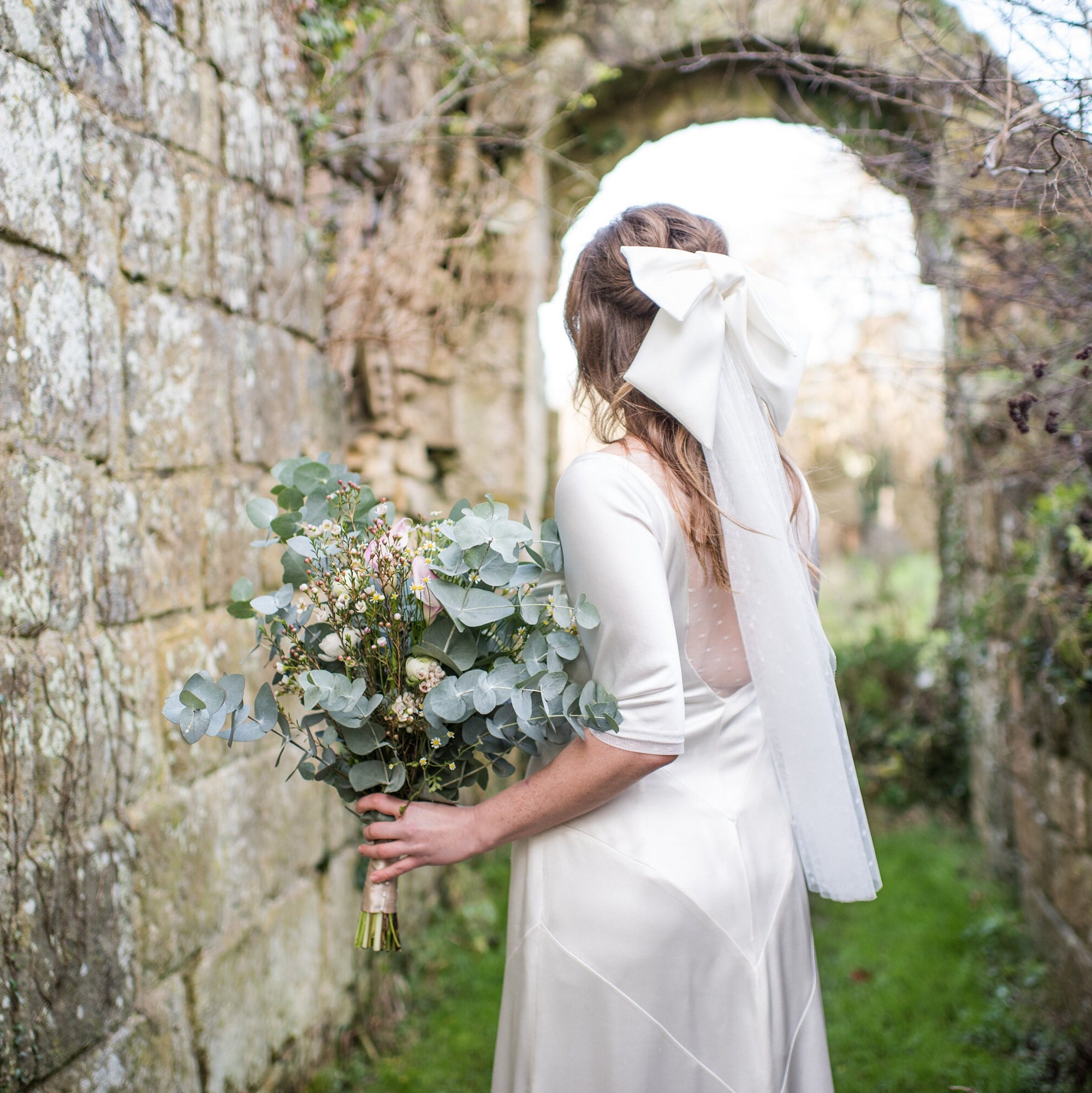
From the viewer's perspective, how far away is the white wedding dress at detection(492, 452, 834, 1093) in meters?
1.33

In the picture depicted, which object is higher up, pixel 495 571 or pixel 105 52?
pixel 105 52

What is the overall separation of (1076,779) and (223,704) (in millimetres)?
2592

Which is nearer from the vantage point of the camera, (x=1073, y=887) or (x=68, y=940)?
(x=68, y=940)

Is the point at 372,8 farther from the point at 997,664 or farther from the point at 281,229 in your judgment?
the point at 997,664

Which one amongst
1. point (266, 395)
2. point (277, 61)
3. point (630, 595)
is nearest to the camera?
point (630, 595)

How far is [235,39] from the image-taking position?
238 centimetres

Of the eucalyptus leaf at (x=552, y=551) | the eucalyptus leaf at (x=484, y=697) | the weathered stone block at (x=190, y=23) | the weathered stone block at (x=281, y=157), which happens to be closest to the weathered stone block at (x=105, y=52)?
the weathered stone block at (x=190, y=23)

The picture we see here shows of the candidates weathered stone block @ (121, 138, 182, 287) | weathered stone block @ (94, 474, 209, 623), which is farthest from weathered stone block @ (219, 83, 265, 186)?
weathered stone block @ (94, 474, 209, 623)

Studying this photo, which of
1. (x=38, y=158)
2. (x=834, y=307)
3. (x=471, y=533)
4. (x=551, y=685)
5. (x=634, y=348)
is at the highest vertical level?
(x=834, y=307)

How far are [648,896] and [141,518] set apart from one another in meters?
1.33

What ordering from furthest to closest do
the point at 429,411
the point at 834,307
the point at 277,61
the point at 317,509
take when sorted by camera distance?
the point at 834,307
the point at 429,411
the point at 277,61
the point at 317,509

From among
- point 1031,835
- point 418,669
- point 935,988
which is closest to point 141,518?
point 418,669

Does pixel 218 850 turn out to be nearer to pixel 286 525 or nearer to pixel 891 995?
pixel 286 525

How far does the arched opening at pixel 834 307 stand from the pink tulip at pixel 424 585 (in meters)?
0.48
